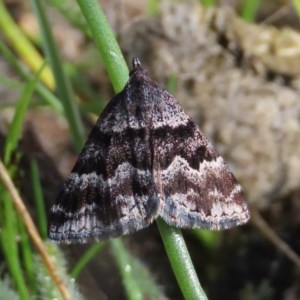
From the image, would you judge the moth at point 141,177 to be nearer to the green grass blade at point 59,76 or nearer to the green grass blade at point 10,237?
the green grass blade at point 10,237

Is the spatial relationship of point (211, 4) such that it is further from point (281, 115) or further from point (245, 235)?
point (245, 235)

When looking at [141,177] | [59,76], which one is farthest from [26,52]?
[141,177]

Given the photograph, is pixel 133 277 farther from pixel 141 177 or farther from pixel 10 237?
pixel 141 177

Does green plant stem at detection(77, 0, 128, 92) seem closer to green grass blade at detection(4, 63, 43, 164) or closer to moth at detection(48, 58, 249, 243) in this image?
moth at detection(48, 58, 249, 243)

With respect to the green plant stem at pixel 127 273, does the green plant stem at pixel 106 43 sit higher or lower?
higher

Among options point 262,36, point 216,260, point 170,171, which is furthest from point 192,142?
point 262,36

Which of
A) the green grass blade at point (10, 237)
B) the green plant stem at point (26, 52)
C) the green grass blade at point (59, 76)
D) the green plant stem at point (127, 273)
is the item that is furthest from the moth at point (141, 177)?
the green plant stem at point (26, 52)
